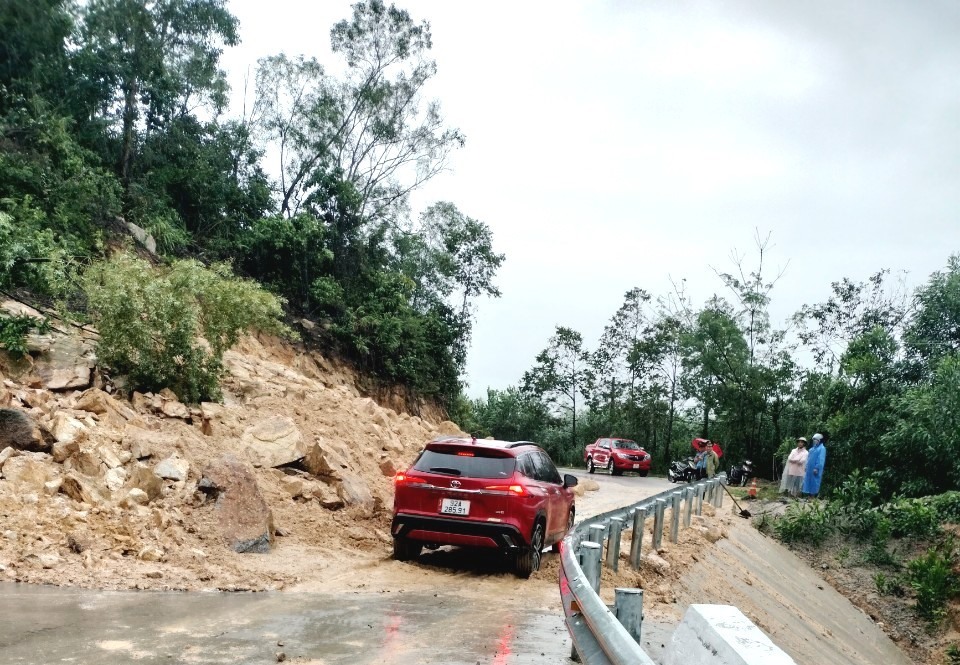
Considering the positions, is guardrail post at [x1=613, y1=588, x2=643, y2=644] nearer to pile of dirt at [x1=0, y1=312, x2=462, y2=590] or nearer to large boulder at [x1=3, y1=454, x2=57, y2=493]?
pile of dirt at [x1=0, y1=312, x2=462, y2=590]

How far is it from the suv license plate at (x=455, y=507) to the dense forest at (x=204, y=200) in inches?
249

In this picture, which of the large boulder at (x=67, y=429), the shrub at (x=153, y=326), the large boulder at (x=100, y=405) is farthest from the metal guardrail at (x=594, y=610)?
the shrub at (x=153, y=326)

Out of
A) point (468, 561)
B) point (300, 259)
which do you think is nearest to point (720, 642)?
point (468, 561)

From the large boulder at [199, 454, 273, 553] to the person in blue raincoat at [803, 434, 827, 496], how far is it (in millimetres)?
13566

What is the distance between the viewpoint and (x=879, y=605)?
594 inches

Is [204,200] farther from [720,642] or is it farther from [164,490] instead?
[720,642]

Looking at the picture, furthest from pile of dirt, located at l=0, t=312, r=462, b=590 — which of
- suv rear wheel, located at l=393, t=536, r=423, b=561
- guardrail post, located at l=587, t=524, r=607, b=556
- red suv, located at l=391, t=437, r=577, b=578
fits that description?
guardrail post, located at l=587, t=524, r=607, b=556

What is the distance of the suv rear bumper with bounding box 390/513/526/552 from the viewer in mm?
9281

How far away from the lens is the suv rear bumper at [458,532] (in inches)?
365

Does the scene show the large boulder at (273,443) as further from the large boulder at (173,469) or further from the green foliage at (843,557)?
the green foliage at (843,557)

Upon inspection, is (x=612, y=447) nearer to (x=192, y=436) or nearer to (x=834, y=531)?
(x=834, y=531)

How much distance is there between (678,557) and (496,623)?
5.10 m

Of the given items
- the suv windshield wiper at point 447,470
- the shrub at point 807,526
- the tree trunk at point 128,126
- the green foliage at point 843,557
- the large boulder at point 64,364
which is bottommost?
the green foliage at point 843,557

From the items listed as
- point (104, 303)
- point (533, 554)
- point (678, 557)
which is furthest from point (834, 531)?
point (104, 303)
